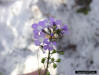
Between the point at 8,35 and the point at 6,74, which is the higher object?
the point at 8,35

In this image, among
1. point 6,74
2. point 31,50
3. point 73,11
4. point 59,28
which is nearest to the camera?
point 59,28

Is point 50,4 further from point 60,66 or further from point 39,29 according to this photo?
point 39,29

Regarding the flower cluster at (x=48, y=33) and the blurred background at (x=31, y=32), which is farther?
the blurred background at (x=31, y=32)

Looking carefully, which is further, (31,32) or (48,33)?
(31,32)

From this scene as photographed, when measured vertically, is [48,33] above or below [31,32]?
below

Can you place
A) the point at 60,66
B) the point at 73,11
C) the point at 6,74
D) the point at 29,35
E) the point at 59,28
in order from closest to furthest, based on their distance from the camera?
1. the point at 59,28
2. the point at 60,66
3. the point at 6,74
4. the point at 29,35
5. the point at 73,11

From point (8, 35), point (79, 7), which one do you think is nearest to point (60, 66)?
point (8, 35)

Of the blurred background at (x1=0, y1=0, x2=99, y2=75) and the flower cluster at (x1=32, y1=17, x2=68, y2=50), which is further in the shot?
the blurred background at (x1=0, y1=0, x2=99, y2=75)

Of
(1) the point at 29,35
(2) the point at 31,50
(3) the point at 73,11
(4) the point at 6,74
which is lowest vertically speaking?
(4) the point at 6,74
